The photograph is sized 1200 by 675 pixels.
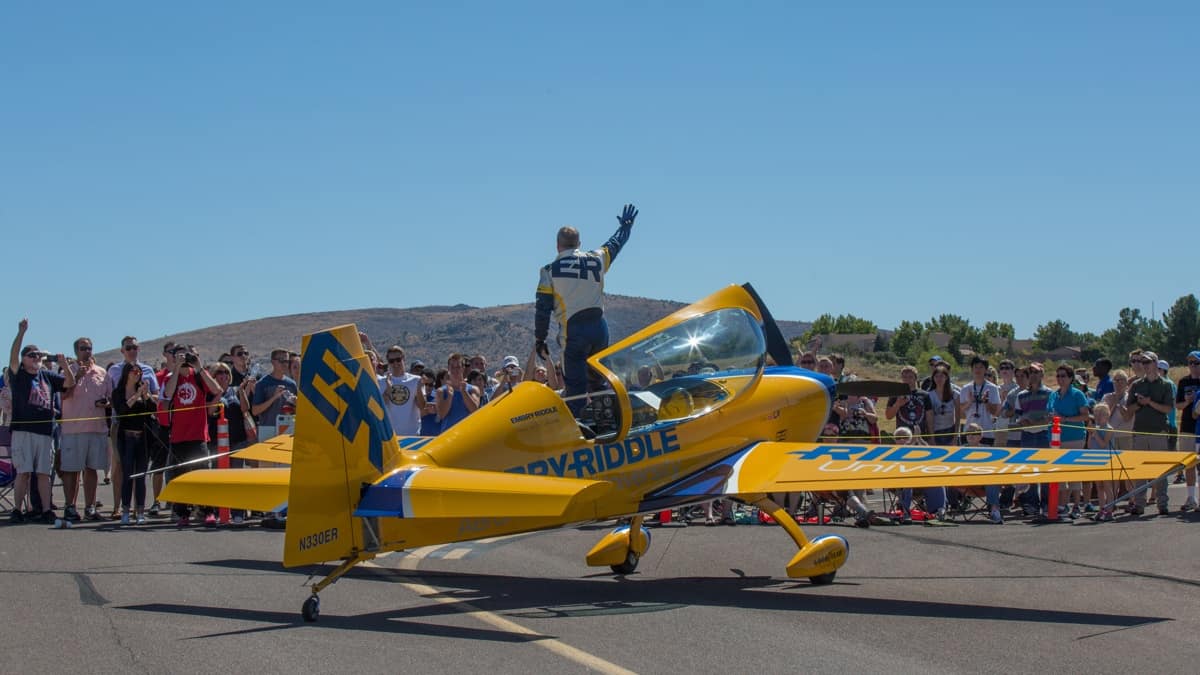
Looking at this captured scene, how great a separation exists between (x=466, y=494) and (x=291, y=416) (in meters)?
8.64

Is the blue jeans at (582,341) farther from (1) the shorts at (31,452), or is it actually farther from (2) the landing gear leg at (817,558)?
(1) the shorts at (31,452)

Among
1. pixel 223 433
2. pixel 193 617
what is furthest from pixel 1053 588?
pixel 223 433

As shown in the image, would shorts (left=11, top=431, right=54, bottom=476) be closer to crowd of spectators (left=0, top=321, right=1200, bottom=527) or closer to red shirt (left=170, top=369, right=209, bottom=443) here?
crowd of spectators (left=0, top=321, right=1200, bottom=527)

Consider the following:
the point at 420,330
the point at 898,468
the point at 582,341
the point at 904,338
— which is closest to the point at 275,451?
the point at 582,341

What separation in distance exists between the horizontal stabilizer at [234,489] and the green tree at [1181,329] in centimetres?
8318

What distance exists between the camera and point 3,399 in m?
17.0

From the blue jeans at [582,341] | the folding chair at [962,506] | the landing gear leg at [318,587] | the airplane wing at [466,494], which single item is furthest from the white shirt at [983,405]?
the landing gear leg at [318,587]

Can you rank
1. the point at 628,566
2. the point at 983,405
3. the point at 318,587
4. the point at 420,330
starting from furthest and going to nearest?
the point at 420,330
the point at 983,405
the point at 628,566
the point at 318,587

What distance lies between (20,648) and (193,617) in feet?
3.96

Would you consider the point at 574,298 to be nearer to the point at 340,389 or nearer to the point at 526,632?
the point at 340,389

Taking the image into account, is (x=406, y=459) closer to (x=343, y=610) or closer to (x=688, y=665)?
(x=343, y=610)

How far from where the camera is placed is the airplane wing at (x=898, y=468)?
893 centimetres

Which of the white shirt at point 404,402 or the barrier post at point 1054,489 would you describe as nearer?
the barrier post at point 1054,489

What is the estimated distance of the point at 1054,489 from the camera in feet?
47.3
